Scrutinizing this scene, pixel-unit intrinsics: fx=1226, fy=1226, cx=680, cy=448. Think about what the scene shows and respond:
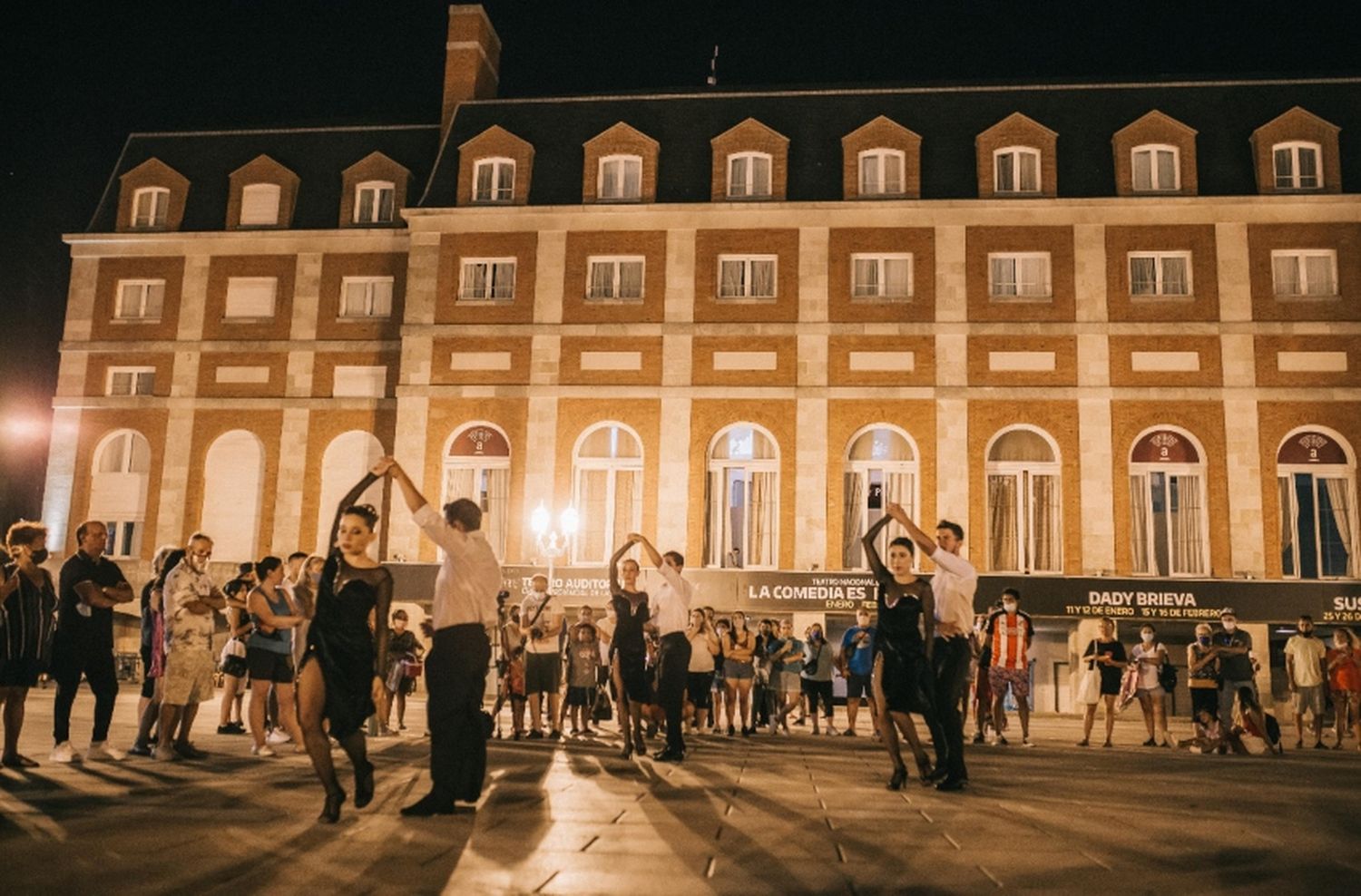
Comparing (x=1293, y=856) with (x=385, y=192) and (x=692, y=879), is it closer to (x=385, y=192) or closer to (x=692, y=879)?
(x=692, y=879)

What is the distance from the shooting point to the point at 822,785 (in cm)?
934

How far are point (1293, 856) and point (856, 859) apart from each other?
7.88 feet

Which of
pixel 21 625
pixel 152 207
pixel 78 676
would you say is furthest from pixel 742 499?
pixel 21 625

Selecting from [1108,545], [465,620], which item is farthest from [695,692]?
[1108,545]

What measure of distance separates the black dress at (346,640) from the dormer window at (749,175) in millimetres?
21937

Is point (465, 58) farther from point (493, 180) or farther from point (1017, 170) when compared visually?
point (1017, 170)

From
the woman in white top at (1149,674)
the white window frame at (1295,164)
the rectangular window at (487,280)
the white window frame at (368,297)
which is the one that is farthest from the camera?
the white window frame at (368,297)

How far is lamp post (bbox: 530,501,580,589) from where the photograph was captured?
81.3 feet

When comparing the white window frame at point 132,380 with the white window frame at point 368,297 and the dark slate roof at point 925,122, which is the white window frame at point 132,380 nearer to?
the white window frame at point 368,297

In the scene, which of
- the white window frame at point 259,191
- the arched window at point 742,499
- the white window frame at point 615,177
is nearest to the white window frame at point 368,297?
the white window frame at point 259,191

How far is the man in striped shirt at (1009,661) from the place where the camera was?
1488cm

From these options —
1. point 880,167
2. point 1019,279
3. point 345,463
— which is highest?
point 880,167

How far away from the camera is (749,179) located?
91.4ft

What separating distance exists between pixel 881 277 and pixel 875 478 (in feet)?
14.6
